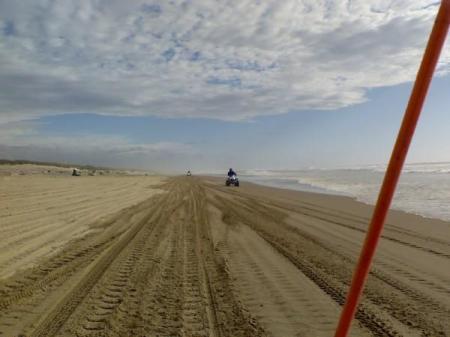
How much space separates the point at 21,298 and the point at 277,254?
5.02 m

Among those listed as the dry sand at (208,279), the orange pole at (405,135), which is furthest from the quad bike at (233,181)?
the orange pole at (405,135)

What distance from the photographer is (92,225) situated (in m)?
12.9

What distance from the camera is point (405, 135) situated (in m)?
1.61

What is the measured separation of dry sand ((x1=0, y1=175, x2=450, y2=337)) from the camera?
5074 millimetres

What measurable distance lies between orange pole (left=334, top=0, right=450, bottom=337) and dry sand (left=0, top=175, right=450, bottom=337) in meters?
3.47

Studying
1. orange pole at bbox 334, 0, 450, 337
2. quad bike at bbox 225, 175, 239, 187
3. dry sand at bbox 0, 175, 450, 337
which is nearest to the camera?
orange pole at bbox 334, 0, 450, 337

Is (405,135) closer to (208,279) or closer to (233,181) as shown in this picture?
(208,279)

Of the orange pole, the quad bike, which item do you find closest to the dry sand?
the orange pole

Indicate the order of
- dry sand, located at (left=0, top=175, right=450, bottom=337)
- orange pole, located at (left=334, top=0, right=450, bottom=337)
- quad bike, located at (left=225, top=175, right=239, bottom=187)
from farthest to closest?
quad bike, located at (left=225, top=175, right=239, bottom=187), dry sand, located at (left=0, top=175, right=450, bottom=337), orange pole, located at (left=334, top=0, right=450, bottom=337)

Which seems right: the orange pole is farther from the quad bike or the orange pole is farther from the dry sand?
the quad bike

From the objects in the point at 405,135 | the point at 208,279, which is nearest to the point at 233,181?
the point at 208,279

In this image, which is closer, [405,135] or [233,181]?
[405,135]

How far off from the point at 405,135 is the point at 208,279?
5762 mm

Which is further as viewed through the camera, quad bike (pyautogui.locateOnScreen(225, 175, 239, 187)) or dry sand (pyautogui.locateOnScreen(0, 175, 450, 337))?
quad bike (pyautogui.locateOnScreen(225, 175, 239, 187))
